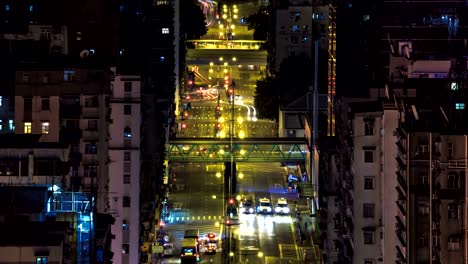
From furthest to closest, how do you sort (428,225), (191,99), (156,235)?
1. (191,99)
2. (156,235)
3. (428,225)

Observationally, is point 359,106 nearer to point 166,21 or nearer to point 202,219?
point 202,219

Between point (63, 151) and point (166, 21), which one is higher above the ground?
point (166, 21)

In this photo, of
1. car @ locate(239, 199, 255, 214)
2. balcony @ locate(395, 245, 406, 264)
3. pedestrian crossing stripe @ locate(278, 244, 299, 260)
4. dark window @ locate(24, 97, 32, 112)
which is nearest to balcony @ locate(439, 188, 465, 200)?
balcony @ locate(395, 245, 406, 264)

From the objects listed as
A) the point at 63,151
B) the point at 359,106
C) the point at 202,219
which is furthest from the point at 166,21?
the point at 63,151

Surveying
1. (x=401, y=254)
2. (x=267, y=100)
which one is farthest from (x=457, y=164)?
(x=267, y=100)

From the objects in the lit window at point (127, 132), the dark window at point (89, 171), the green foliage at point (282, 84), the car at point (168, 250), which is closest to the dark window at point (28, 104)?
the dark window at point (89, 171)

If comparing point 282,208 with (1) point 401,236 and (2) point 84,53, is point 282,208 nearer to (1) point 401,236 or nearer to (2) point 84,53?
(2) point 84,53

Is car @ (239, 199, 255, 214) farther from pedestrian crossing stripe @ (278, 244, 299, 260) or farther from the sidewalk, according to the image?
pedestrian crossing stripe @ (278, 244, 299, 260)
